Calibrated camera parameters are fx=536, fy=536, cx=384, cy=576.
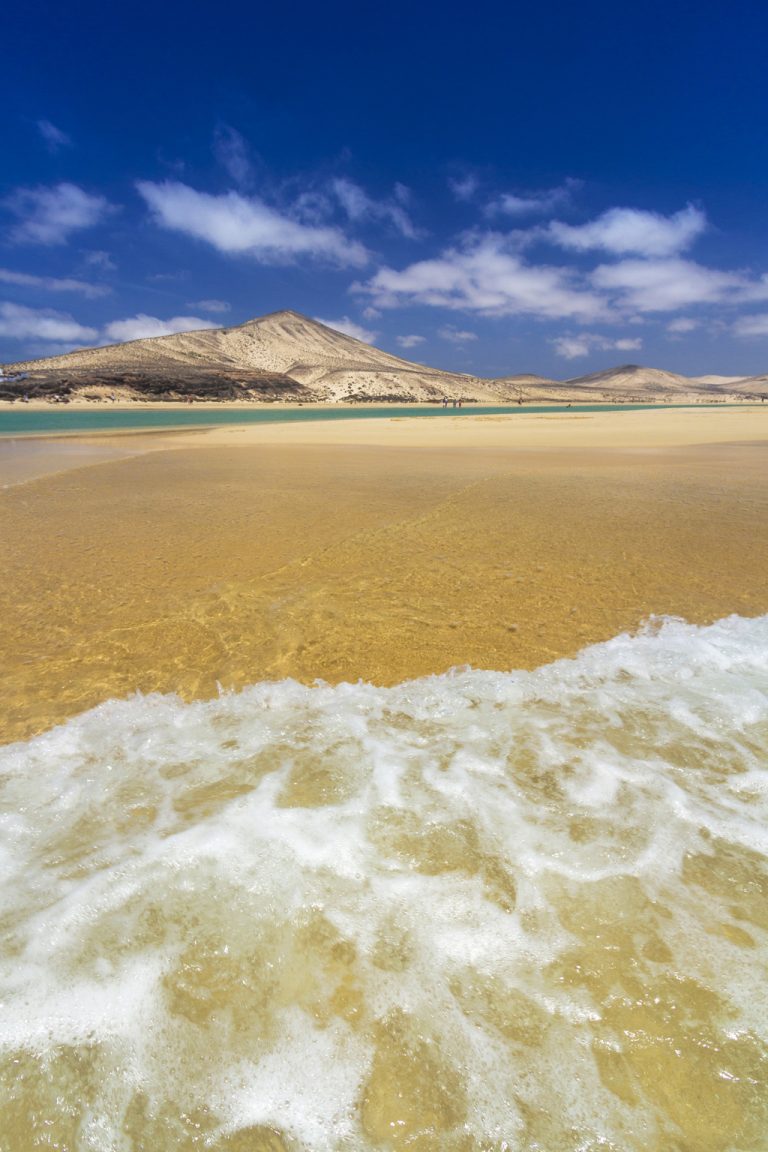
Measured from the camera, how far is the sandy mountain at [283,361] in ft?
376

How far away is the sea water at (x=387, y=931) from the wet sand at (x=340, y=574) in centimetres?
75

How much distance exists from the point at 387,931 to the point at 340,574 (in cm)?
437

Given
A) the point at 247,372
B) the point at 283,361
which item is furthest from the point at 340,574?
the point at 283,361

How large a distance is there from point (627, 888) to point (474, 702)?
156 centimetres

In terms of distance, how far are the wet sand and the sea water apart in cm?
75

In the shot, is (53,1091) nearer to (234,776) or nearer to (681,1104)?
(234,776)

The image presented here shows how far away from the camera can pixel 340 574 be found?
6223 millimetres

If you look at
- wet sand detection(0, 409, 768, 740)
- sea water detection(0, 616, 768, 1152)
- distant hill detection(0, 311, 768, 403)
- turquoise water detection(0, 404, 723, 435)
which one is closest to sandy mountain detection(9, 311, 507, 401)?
distant hill detection(0, 311, 768, 403)

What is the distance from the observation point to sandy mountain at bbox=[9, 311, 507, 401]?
114688mm

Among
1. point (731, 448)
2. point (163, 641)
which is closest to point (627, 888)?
point (163, 641)

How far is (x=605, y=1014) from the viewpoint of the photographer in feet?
5.89

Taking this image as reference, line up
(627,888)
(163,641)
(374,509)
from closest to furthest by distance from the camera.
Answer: (627,888)
(163,641)
(374,509)

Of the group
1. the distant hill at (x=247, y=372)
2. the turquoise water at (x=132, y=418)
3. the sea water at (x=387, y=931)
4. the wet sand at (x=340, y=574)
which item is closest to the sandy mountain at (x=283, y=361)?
the distant hill at (x=247, y=372)

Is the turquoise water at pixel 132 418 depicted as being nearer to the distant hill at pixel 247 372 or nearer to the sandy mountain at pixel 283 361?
the distant hill at pixel 247 372
